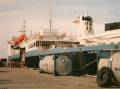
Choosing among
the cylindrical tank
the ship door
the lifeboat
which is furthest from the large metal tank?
the lifeboat

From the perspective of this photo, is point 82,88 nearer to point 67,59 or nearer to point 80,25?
point 67,59

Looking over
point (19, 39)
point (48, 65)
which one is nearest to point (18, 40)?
point (19, 39)

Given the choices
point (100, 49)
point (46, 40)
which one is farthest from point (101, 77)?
point (46, 40)

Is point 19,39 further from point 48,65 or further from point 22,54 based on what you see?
point 48,65

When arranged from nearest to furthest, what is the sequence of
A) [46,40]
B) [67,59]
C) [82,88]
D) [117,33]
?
[82,88] → [67,59] → [117,33] → [46,40]

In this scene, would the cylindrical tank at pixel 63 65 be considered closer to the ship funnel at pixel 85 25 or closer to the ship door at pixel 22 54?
the ship funnel at pixel 85 25

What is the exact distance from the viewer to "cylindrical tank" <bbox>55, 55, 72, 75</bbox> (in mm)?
37875

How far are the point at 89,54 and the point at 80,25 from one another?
27500mm

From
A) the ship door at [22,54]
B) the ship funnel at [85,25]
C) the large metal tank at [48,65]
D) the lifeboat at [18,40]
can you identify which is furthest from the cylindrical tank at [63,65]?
the lifeboat at [18,40]

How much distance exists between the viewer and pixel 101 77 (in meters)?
25.0

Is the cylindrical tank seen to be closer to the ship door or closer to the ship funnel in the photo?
the ship funnel

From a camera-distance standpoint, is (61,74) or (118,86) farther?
(61,74)

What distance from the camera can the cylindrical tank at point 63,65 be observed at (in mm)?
37875

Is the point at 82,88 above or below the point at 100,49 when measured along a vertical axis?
below
